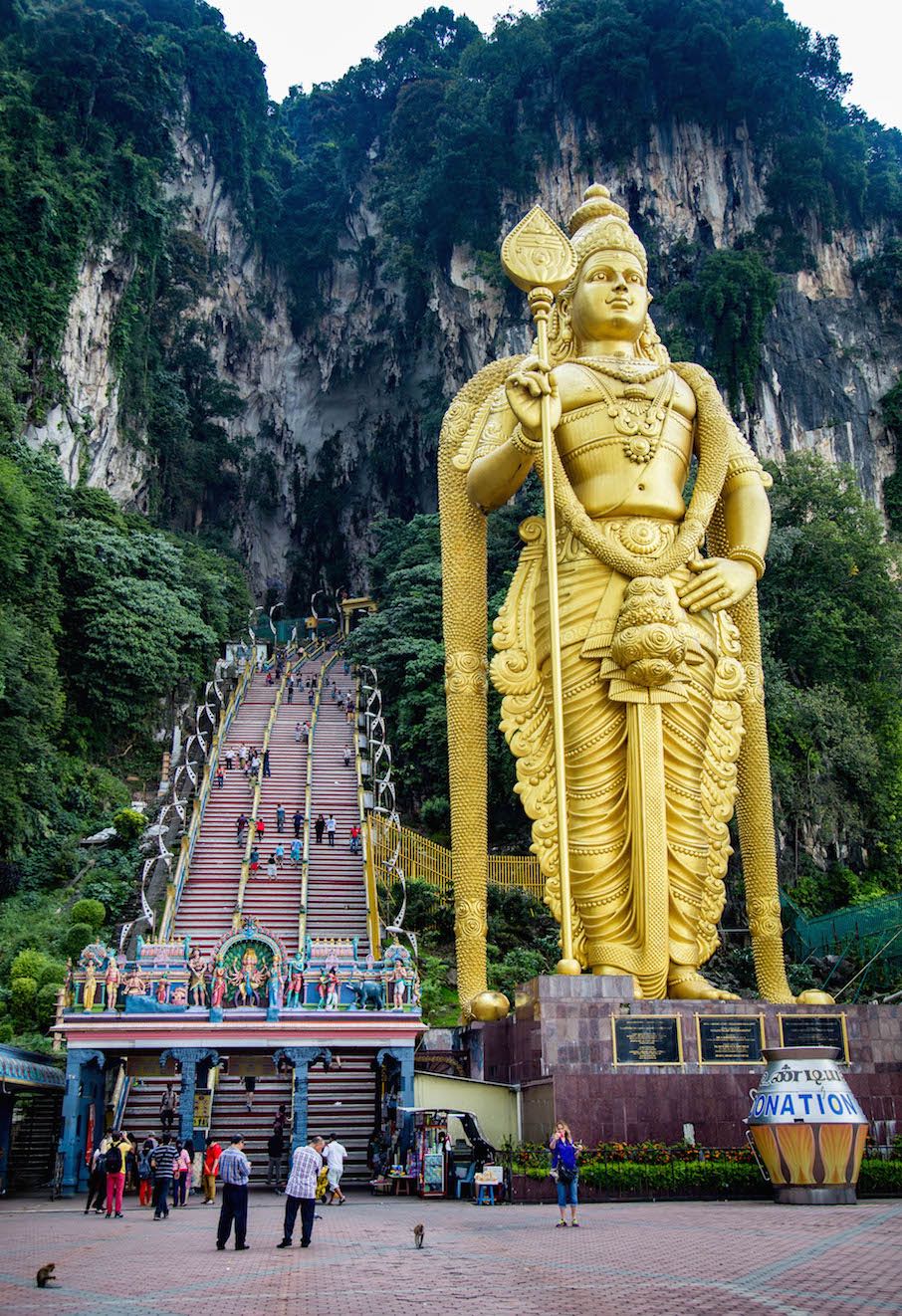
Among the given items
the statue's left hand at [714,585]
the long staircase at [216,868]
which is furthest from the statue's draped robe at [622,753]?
the long staircase at [216,868]

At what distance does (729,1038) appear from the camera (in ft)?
29.0

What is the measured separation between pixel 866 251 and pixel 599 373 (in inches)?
1046

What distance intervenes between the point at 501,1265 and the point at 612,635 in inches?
220

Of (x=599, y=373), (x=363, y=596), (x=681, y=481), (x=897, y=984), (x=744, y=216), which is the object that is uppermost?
(x=744, y=216)

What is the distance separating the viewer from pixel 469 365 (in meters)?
35.3

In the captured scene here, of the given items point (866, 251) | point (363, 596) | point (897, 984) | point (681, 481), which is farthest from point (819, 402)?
point (681, 481)

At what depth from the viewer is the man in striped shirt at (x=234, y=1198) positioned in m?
6.40

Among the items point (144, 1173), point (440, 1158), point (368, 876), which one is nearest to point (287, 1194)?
point (440, 1158)

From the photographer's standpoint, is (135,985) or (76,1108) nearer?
(76,1108)

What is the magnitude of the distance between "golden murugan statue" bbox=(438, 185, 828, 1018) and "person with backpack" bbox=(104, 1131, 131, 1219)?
2959 mm

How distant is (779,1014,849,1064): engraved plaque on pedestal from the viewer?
8.94 meters

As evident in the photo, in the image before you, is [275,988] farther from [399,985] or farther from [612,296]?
[612,296]

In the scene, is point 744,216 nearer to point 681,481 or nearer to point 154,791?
point 154,791

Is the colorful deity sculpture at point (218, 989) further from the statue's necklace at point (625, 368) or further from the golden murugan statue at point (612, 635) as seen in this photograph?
the statue's necklace at point (625, 368)
